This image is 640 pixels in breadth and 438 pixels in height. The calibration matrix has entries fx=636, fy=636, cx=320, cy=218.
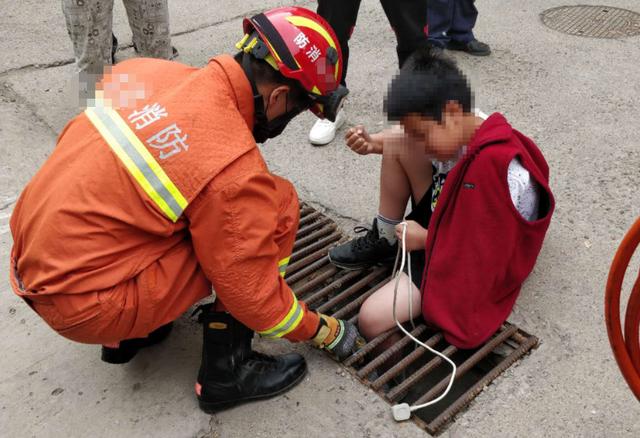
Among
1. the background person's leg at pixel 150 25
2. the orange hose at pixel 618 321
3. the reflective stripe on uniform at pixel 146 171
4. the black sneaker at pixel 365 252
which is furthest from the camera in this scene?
the background person's leg at pixel 150 25

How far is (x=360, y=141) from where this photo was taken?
89.7 inches

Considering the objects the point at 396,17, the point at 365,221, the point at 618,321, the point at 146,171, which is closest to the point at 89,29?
the point at 396,17

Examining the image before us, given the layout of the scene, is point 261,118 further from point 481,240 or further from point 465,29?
point 465,29

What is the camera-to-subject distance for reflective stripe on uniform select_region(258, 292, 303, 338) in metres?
1.81

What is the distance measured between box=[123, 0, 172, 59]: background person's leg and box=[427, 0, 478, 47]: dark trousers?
5.70ft

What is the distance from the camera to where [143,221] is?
5.34 ft

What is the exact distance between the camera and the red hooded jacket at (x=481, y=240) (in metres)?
1.92

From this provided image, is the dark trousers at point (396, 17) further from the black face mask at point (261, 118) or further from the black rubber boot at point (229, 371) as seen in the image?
the black rubber boot at point (229, 371)

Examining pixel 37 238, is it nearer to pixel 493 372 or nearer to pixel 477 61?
pixel 493 372

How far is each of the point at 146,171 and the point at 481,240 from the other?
104 cm

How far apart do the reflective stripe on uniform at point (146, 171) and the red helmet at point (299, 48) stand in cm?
41

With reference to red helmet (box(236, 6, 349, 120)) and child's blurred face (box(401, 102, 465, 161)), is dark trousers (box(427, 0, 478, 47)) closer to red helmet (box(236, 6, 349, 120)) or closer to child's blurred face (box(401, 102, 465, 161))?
child's blurred face (box(401, 102, 465, 161))

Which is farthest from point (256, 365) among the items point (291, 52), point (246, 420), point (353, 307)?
point (291, 52)

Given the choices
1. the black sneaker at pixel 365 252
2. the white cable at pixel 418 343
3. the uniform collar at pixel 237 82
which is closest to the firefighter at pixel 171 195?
the uniform collar at pixel 237 82
